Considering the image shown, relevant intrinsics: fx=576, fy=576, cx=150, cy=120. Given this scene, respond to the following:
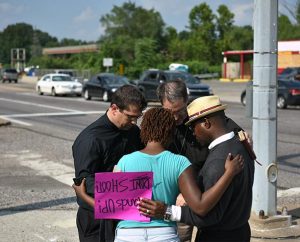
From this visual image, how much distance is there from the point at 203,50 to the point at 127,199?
82318 millimetres

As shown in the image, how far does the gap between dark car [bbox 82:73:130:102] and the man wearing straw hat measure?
26.7 m

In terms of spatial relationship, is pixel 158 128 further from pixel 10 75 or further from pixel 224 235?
pixel 10 75

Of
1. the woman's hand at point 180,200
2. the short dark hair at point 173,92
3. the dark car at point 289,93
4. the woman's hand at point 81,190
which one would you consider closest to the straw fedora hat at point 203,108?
the woman's hand at point 180,200

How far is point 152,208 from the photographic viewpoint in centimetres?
314

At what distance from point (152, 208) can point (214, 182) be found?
1.20 ft

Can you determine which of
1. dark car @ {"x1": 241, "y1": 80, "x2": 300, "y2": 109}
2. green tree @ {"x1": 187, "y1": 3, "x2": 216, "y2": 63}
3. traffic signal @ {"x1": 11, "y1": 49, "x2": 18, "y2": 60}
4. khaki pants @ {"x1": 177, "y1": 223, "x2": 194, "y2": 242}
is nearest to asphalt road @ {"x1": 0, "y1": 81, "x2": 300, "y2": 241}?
khaki pants @ {"x1": 177, "y1": 223, "x2": 194, "y2": 242}

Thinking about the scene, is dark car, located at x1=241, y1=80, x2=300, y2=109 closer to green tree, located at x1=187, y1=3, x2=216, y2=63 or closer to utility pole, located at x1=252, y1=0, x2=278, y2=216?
utility pole, located at x1=252, y1=0, x2=278, y2=216

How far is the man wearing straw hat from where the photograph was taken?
3.12 meters

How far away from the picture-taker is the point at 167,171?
3162mm

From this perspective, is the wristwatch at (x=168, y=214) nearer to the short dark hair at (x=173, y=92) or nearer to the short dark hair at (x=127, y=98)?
the short dark hair at (x=127, y=98)

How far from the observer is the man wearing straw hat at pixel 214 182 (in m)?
3.12

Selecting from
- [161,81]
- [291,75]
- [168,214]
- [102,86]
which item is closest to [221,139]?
[168,214]

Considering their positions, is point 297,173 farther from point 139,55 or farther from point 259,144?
point 139,55

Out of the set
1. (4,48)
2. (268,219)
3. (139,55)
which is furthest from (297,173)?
(4,48)
